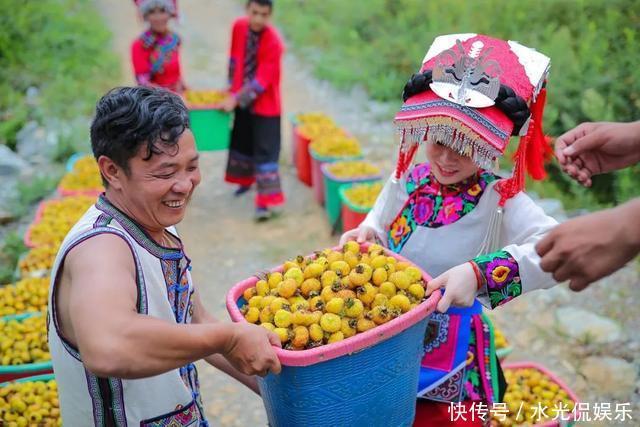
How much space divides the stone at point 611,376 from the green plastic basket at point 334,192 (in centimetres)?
237

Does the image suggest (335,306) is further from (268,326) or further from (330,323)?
(268,326)

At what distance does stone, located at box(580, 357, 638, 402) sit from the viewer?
11.8ft

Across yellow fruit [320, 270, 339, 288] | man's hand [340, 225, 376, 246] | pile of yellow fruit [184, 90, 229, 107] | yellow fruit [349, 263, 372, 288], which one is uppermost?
yellow fruit [349, 263, 372, 288]

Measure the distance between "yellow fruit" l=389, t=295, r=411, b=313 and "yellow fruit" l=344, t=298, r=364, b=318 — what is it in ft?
0.31

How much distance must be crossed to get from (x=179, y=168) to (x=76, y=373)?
0.66 m

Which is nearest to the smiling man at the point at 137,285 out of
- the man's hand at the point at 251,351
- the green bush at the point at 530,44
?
the man's hand at the point at 251,351

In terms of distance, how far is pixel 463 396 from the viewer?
7.76 feet

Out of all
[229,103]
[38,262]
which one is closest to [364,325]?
[38,262]

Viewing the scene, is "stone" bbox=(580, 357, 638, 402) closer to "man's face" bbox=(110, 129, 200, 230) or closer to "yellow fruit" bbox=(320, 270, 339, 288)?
"yellow fruit" bbox=(320, 270, 339, 288)

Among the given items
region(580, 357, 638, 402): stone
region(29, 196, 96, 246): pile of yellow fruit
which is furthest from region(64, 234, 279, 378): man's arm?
region(29, 196, 96, 246): pile of yellow fruit

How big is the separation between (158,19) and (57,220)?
2.17 meters

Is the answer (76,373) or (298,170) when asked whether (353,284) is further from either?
(298,170)

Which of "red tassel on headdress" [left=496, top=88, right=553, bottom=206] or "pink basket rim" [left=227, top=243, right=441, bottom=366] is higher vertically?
"red tassel on headdress" [left=496, top=88, right=553, bottom=206]

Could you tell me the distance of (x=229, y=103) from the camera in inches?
226
